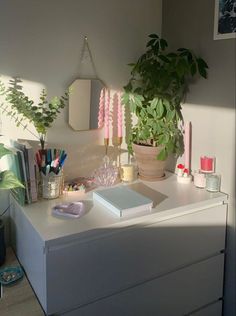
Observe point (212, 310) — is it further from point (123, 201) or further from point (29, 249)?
point (29, 249)

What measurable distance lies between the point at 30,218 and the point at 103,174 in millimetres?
453

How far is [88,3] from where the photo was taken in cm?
156

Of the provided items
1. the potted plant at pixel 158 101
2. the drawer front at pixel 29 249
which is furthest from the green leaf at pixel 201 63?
the drawer front at pixel 29 249

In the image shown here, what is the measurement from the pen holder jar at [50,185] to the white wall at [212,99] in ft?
2.19

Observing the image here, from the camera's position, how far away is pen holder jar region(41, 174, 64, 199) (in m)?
1.42

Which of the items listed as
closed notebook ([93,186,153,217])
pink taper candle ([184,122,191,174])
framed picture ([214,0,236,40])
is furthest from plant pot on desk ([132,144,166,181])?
framed picture ([214,0,236,40])

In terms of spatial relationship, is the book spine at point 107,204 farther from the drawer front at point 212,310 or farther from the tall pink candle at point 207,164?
the drawer front at point 212,310

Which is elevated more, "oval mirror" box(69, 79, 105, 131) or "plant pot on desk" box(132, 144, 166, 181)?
"oval mirror" box(69, 79, 105, 131)

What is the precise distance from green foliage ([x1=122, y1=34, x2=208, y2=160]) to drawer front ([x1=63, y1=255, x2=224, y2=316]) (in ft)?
1.75

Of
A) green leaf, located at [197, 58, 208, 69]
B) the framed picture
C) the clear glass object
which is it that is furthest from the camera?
the clear glass object

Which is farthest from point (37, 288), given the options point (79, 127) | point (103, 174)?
point (79, 127)

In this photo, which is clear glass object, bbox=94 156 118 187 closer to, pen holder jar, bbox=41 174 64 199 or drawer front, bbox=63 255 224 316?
pen holder jar, bbox=41 174 64 199

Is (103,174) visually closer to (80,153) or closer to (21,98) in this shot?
(80,153)

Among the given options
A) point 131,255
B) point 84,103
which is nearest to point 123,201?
point 131,255
